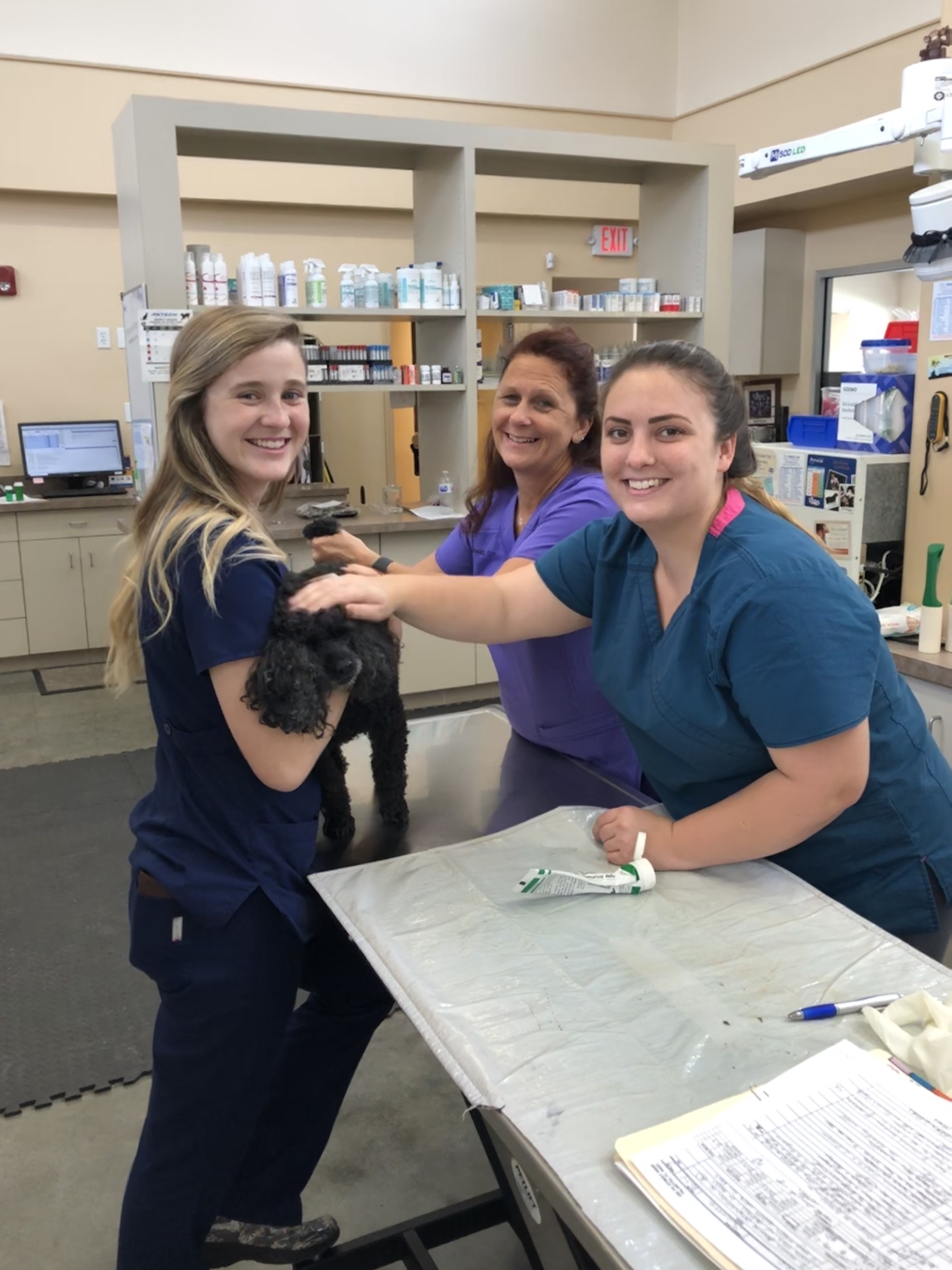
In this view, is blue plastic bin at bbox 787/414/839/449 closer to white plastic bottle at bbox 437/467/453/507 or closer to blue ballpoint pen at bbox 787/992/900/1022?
white plastic bottle at bbox 437/467/453/507

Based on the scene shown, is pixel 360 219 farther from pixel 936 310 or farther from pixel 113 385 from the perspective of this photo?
pixel 936 310

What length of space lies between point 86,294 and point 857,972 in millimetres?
5958

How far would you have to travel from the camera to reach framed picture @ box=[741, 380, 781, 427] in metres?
6.96

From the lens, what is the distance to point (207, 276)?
3971 millimetres

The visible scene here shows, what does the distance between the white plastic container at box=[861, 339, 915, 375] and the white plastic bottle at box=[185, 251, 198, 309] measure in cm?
253

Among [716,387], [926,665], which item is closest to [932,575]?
[926,665]

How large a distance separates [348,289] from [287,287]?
0.96ft

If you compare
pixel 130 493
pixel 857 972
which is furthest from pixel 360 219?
pixel 857 972

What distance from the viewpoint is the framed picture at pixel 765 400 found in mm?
6961

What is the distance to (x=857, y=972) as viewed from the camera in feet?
3.58

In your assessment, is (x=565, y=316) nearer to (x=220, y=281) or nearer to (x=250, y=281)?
(x=250, y=281)

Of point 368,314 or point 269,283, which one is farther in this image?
point 368,314

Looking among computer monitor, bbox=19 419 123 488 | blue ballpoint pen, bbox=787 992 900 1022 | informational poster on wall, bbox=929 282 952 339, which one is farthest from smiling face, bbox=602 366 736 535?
computer monitor, bbox=19 419 123 488

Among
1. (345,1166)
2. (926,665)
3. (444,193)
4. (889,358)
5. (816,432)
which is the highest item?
(444,193)
